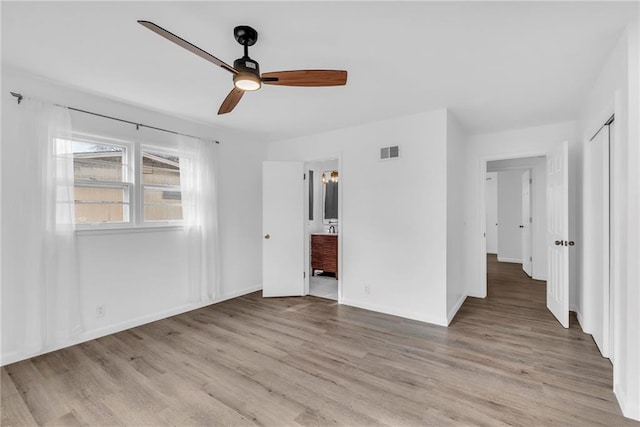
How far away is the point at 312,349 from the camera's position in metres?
2.74

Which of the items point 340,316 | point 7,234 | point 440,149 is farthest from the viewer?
point 340,316

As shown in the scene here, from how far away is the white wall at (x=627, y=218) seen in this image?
1756 millimetres

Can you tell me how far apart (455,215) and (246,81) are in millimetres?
3054

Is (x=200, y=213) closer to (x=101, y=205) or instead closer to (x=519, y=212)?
(x=101, y=205)

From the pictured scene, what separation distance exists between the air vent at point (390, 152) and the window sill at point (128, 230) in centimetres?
275

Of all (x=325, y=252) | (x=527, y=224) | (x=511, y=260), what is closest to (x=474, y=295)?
(x=325, y=252)

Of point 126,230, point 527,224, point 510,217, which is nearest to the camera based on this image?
point 126,230

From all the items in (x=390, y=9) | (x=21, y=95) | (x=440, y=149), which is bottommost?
(x=440, y=149)

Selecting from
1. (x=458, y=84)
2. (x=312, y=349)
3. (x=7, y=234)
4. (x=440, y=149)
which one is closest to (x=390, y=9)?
(x=458, y=84)

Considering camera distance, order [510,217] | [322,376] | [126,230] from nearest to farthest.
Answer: [322,376]
[126,230]
[510,217]

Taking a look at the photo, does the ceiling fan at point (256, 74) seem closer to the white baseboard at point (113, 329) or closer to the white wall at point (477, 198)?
the white baseboard at point (113, 329)

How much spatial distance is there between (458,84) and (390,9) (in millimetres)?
1336

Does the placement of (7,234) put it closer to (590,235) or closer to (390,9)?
(390,9)

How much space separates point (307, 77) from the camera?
6.40 feet
